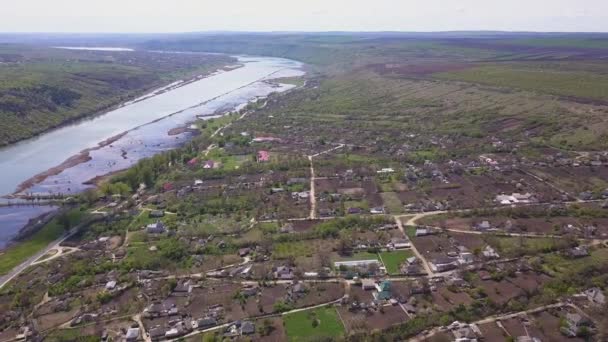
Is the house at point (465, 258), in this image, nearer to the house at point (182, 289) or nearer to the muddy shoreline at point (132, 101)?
the house at point (182, 289)

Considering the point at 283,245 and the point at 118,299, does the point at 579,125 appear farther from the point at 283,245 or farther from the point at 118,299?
the point at 118,299

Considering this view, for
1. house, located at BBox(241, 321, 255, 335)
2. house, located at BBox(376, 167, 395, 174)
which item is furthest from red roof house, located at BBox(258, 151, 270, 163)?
house, located at BBox(241, 321, 255, 335)

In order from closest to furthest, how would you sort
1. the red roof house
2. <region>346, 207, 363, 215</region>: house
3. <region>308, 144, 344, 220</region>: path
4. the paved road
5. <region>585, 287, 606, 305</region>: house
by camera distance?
<region>585, 287, 606, 305</region>: house < the paved road < <region>346, 207, 363, 215</region>: house < <region>308, 144, 344, 220</region>: path < the red roof house

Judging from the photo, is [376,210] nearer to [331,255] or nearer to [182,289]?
[331,255]

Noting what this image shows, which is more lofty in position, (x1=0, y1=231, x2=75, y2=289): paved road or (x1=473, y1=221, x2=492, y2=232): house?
(x1=473, y1=221, x2=492, y2=232): house

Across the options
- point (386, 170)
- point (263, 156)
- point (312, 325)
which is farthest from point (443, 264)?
point (263, 156)

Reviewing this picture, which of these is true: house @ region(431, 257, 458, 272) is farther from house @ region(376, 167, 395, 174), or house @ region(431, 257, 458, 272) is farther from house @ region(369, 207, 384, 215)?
house @ region(376, 167, 395, 174)

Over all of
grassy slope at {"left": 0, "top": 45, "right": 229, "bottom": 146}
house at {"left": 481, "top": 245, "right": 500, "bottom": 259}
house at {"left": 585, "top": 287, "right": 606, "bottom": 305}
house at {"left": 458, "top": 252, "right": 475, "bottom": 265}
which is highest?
grassy slope at {"left": 0, "top": 45, "right": 229, "bottom": 146}

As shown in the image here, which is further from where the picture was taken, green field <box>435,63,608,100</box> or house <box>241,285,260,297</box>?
green field <box>435,63,608,100</box>
